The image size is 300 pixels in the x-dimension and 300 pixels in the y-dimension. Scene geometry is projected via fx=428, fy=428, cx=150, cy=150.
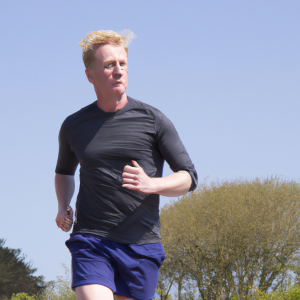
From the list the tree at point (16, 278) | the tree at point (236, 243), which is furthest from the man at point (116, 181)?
the tree at point (16, 278)

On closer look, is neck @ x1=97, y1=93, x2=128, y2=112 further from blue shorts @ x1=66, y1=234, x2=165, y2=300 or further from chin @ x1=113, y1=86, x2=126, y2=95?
blue shorts @ x1=66, y1=234, x2=165, y2=300

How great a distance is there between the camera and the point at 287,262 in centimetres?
1551

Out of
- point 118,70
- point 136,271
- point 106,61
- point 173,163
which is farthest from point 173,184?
point 106,61

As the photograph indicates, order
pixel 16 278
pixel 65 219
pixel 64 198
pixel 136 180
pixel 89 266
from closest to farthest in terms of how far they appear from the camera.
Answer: pixel 136 180, pixel 89 266, pixel 65 219, pixel 64 198, pixel 16 278

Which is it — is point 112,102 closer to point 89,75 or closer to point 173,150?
point 89,75

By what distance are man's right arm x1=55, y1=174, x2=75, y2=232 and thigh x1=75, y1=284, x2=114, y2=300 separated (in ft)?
1.96

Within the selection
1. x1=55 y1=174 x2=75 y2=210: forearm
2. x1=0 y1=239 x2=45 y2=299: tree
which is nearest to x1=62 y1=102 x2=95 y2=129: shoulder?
x1=55 y1=174 x2=75 y2=210: forearm

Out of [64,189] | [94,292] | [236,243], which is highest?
[236,243]

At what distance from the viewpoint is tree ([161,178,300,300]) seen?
15344 mm

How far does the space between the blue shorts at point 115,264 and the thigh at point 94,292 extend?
29mm

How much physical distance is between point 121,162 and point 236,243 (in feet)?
44.0

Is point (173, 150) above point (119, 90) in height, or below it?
below

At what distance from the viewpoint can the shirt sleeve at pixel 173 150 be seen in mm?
2785

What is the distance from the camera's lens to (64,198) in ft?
10.4
